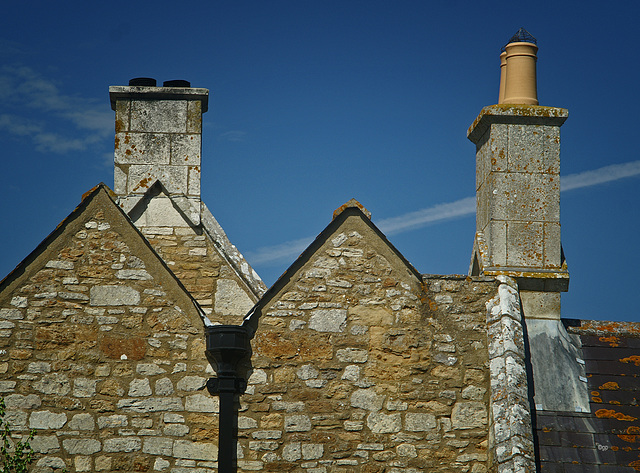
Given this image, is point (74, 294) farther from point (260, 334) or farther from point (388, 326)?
point (388, 326)

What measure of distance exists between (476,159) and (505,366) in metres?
2.66

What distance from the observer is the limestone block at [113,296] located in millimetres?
6910

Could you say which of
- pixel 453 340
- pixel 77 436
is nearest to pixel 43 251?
pixel 77 436

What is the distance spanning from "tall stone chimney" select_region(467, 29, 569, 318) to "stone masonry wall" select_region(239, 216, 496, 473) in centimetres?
87

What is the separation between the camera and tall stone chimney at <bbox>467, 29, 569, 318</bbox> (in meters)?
7.85

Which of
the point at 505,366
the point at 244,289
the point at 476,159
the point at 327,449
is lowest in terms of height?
the point at 327,449

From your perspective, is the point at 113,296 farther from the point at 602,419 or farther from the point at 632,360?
the point at 632,360

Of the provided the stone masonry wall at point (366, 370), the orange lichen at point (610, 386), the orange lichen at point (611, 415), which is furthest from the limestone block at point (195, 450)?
the orange lichen at point (610, 386)

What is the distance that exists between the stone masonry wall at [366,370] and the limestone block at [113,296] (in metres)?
1.12

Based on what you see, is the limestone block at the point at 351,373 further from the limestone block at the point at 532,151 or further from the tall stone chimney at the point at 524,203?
the limestone block at the point at 532,151

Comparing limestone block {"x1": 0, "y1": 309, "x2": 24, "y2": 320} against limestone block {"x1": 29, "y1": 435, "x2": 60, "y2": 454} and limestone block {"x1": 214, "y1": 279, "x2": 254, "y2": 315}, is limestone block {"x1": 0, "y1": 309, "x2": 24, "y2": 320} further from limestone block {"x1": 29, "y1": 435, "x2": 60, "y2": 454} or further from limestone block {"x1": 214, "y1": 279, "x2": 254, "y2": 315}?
limestone block {"x1": 214, "y1": 279, "x2": 254, "y2": 315}

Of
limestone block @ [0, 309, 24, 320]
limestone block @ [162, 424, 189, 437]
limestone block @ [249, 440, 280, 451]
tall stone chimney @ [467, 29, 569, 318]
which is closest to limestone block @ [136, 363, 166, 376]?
limestone block @ [162, 424, 189, 437]

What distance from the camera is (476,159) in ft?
28.5

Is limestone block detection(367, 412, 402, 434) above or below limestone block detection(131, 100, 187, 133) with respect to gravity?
below
